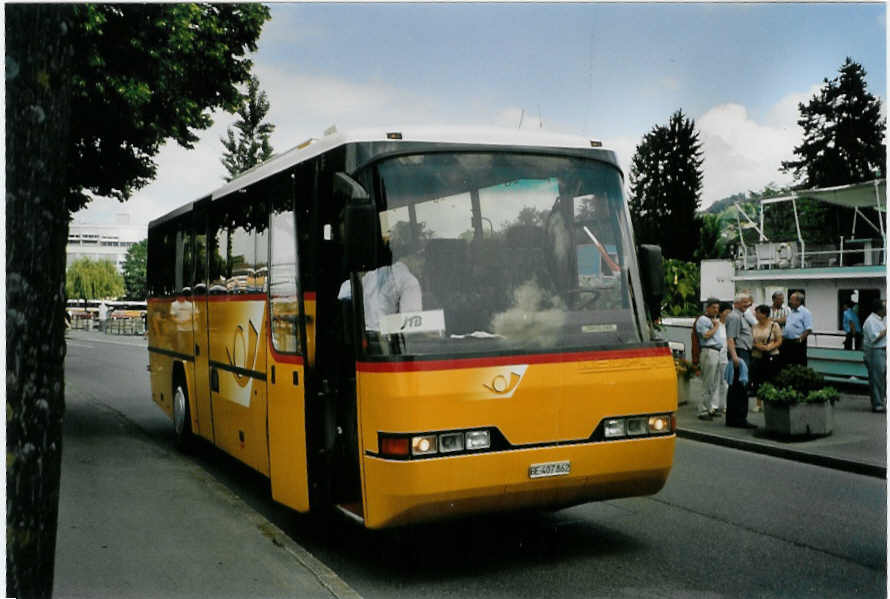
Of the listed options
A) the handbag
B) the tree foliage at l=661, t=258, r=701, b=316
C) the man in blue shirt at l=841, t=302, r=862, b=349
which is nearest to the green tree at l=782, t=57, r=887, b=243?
the man in blue shirt at l=841, t=302, r=862, b=349

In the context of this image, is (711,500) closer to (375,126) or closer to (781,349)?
(375,126)

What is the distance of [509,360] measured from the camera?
5.86 metres

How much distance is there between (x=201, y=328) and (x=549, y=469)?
5.40 meters

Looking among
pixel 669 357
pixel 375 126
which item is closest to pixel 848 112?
pixel 669 357

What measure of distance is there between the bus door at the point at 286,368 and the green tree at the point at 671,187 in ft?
190

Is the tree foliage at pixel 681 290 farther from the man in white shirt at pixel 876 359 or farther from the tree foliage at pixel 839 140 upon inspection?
the man in white shirt at pixel 876 359

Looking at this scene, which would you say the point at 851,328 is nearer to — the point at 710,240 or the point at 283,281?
the point at 283,281

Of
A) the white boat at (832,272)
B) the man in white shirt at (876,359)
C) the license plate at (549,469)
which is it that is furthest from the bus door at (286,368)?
the white boat at (832,272)

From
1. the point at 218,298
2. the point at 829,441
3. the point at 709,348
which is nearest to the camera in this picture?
the point at 218,298

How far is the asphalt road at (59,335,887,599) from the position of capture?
235 inches

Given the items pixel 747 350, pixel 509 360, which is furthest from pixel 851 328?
pixel 509 360

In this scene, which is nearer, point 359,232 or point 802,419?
point 359,232

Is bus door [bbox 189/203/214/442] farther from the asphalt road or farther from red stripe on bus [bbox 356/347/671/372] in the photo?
red stripe on bus [bbox 356/347/671/372]

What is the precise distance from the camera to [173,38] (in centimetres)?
1115
